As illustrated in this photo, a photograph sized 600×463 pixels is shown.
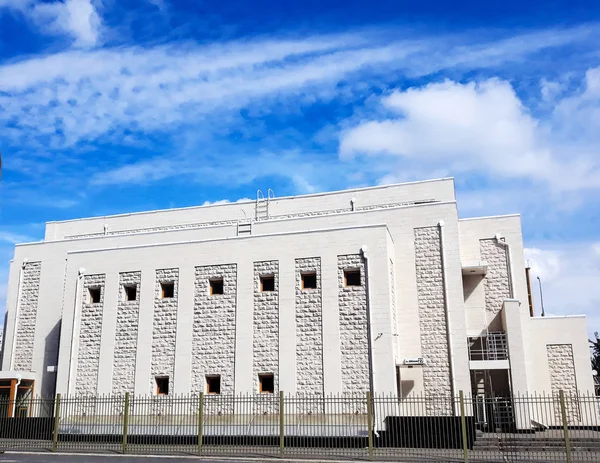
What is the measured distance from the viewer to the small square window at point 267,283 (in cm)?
2353

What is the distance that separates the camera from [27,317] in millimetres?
29219

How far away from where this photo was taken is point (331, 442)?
19359 mm

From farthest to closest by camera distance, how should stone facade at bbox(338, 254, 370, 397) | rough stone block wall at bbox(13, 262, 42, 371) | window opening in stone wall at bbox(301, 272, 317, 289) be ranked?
rough stone block wall at bbox(13, 262, 42, 371) → window opening in stone wall at bbox(301, 272, 317, 289) → stone facade at bbox(338, 254, 370, 397)

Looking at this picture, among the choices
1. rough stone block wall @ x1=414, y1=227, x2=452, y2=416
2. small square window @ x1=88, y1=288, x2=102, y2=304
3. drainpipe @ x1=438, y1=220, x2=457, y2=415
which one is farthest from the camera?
small square window @ x1=88, y1=288, x2=102, y2=304

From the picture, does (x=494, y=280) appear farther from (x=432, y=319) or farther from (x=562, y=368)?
Answer: (x=562, y=368)

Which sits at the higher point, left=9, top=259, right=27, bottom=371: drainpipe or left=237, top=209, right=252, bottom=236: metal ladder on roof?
left=237, top=209, right=252, bottom=236: metal ladder on roof

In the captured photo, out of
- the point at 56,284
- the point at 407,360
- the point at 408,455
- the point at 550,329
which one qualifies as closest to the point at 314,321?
the point at 407,360

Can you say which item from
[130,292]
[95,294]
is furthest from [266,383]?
[95,294]

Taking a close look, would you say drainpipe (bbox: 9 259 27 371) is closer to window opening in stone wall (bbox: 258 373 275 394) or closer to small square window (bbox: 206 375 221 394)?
small square window (bbox: 206 375 221 394)

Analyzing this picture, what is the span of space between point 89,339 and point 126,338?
1.69 meters

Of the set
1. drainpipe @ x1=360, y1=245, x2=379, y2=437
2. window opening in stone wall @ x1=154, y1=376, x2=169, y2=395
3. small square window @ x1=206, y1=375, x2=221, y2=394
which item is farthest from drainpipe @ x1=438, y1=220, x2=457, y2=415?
window opening in stone wall @ x1=154, y1=376, x2=169, y2=395

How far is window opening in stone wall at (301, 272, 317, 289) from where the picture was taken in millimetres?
23016

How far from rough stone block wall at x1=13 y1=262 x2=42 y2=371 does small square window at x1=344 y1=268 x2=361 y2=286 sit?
1618 centimetres

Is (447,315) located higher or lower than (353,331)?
higher
